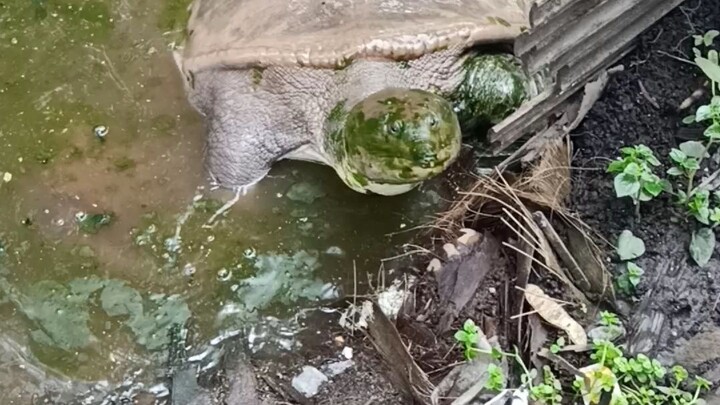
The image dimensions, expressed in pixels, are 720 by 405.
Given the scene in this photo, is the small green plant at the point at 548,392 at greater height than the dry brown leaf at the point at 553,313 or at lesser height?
lesser

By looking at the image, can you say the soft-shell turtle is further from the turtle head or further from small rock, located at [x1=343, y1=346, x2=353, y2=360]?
small rock, located at [x1=343, y1=346, x2=353, y2=360]

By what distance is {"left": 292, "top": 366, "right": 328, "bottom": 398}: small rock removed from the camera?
1796mm

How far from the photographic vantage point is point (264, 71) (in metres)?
1.98

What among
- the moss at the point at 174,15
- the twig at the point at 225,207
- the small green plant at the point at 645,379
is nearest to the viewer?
the small green plant at the point at 645,379

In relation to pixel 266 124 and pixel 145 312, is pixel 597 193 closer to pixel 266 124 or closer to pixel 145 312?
pixel 266 124

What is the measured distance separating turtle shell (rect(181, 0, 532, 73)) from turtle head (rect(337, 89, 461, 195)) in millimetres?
163

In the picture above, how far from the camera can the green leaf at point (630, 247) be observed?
174 cm

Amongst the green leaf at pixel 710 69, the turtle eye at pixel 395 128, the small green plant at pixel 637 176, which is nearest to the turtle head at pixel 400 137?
the turtle eye at pixel 395 128

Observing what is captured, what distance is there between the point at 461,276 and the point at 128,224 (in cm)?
85

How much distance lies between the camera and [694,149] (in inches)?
68.6

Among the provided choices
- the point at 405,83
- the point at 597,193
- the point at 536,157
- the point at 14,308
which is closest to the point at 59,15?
the point at 14,308

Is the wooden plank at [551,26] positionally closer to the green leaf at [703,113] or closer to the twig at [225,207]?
the green leaf at [703,113]

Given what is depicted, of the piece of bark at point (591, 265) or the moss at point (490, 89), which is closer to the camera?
the piece of bark at point (591, 265)

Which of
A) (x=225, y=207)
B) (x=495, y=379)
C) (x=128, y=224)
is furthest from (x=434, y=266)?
(x=128, y=224)
